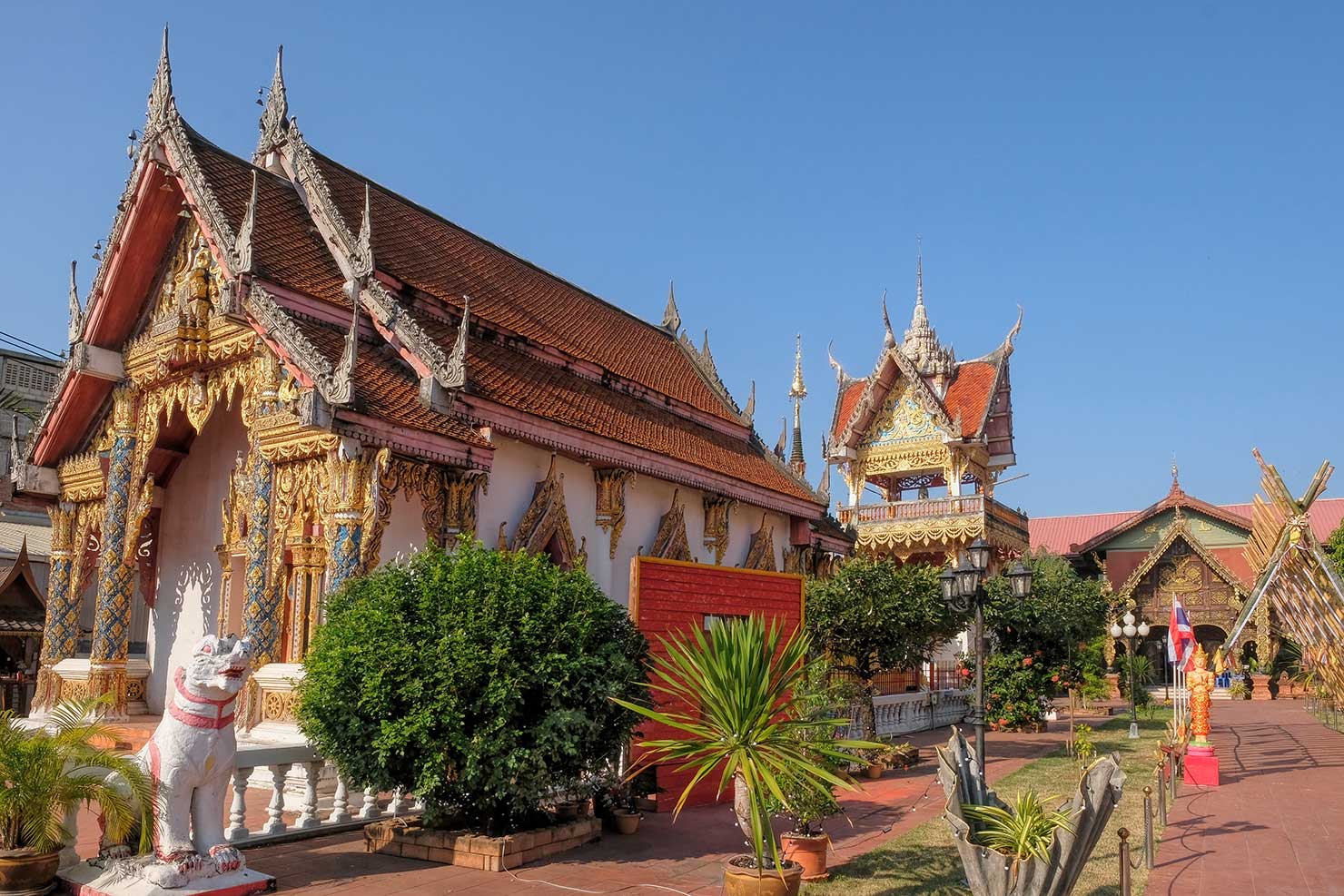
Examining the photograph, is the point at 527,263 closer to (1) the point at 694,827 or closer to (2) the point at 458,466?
(2) the point at 458,466

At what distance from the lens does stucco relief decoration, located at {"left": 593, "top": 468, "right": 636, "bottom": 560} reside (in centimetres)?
1380

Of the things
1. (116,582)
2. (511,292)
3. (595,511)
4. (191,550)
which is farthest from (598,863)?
(511,292)

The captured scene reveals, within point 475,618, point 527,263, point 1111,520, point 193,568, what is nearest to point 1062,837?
point 475,618

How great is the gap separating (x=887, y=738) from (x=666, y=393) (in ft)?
21.6

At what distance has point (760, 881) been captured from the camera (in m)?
6.43

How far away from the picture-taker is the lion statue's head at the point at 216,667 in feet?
21.3

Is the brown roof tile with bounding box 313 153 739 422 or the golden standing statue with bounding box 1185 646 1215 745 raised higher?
the brown roof tile with bounding box 313 153 739 422

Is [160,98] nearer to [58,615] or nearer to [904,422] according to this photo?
[58,615]

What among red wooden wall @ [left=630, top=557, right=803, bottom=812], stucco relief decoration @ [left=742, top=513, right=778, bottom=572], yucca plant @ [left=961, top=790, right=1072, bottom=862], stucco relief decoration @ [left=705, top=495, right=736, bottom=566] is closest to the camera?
yucca plant @ [left=961, top=790, right=1072, bottom=862]

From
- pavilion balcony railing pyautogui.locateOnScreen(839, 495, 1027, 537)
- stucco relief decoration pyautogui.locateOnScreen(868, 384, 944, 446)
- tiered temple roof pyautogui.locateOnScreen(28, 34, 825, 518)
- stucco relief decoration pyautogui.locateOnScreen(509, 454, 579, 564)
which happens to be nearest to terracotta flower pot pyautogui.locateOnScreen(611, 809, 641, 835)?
tiered temple roof pyautogui.locateOnScreen(28, 34, 825, 518)

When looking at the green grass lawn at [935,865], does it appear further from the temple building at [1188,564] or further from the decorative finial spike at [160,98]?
the temple building at [1188,564]

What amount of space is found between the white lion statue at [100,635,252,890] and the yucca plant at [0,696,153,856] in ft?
0.41

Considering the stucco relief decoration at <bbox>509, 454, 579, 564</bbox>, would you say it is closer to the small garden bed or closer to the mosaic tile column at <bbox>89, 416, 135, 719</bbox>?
the small garden bed

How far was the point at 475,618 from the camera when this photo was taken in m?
7.58
